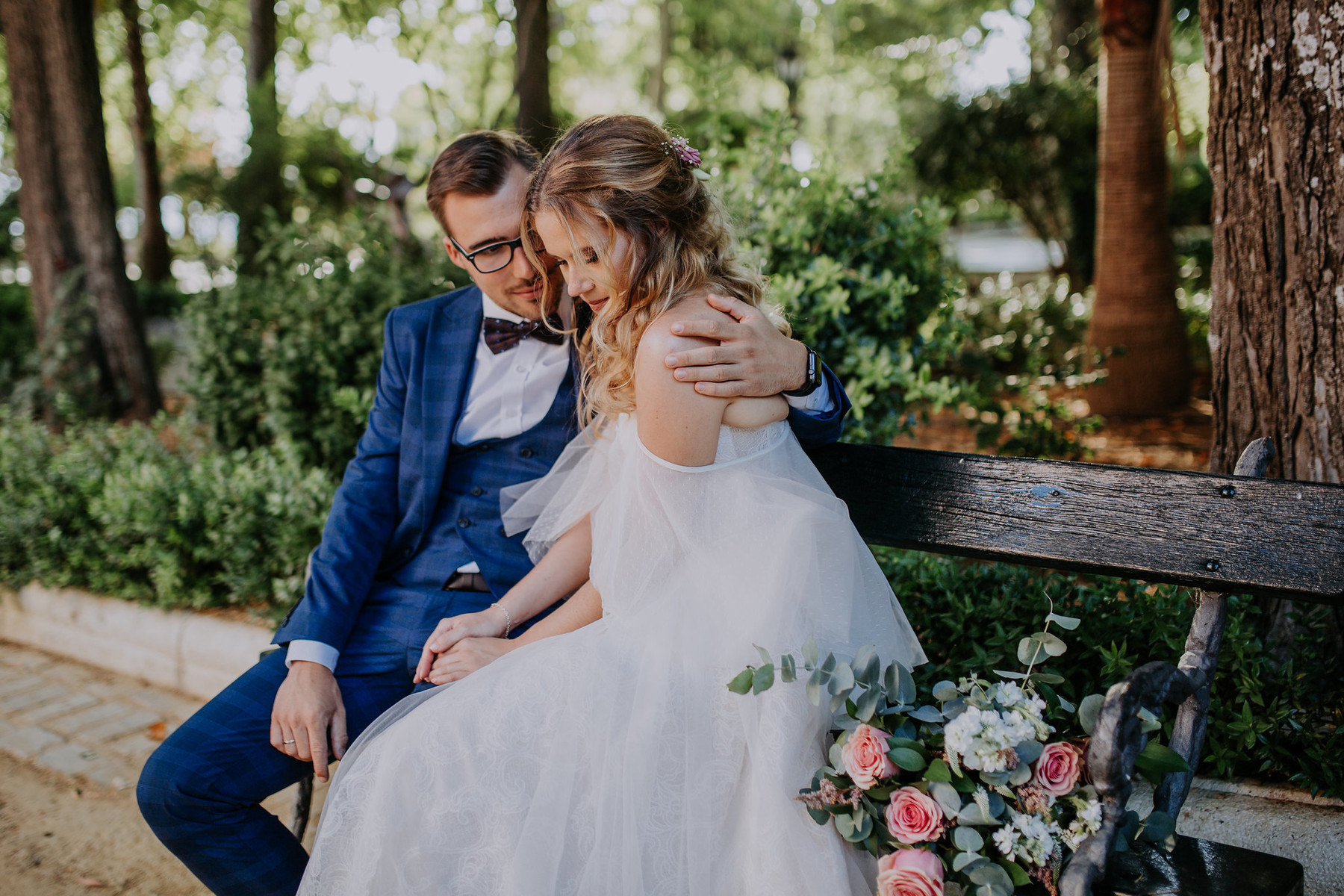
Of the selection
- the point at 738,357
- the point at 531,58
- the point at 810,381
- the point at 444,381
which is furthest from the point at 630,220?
the point at 531,58

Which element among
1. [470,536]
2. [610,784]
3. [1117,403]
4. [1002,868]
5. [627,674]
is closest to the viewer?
[1002,868]

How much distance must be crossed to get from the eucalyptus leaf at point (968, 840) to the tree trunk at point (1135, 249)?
4.98m

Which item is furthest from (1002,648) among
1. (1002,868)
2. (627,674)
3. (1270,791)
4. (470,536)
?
(470,536)

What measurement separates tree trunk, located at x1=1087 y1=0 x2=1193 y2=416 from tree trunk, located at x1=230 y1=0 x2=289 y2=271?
10.9 m

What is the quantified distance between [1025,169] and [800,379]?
1093cm

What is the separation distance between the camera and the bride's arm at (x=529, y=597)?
227cm

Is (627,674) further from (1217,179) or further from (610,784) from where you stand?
(1217,179)

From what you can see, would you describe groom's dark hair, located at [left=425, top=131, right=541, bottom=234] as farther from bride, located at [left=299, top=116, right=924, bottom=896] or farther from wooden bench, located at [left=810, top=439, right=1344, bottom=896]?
wooden bench, located at [left=810, top=439, right=1344, bottom=896]

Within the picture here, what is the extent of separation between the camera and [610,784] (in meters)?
1.78

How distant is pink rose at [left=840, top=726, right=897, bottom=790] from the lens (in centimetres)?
166

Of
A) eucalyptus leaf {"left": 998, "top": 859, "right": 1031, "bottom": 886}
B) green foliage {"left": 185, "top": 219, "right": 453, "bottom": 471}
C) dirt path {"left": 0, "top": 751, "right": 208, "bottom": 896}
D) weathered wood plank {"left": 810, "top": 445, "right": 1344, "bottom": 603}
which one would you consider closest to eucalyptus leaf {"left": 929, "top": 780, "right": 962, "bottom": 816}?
eucalyptus leaf {"left": 998, "top": 859, "right": 1031, "bottom": 886}

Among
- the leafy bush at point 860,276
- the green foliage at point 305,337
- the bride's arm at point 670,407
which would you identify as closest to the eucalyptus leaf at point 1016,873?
the bride's arm at point 670,407

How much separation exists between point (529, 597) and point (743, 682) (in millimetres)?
790

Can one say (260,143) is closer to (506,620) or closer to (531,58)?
(531,58)
